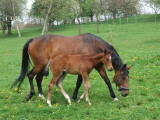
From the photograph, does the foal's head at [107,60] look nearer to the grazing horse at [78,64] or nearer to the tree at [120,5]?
the grazing horse at [78,64]

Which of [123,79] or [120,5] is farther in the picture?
[120,5]

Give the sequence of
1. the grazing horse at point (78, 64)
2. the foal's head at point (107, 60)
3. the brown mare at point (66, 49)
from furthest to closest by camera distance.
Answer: the brown mare at point (66, 49) < the grazing horse at point (78, 64) < the foal's head at point (107, 60)

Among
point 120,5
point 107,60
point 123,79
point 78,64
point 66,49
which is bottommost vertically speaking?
point 123,79

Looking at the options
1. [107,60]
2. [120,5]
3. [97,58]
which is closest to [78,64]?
[97,58]

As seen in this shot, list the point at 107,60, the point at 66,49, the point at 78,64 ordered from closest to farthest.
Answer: the point at 107,60, the point at 78,64, the point at 66,49

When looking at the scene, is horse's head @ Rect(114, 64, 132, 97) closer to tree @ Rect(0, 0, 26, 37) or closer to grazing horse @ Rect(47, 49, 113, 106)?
grazing horse @ Rect(47, 49, 113, 106)

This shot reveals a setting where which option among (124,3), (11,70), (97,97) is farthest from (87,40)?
(124,3)

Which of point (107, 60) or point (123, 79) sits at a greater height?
point (107, 60)

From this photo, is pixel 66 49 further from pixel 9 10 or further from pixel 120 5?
pixel 120 5

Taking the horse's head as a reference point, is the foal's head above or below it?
above

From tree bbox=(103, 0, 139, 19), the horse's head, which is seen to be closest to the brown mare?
the horse's head

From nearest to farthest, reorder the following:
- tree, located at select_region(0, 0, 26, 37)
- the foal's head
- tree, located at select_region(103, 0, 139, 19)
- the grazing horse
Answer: the foal's head → the grazing horse → tree, located at select_region(0, 0, 26, 37) → tree, located at select_region(103, 0, 139, 19)

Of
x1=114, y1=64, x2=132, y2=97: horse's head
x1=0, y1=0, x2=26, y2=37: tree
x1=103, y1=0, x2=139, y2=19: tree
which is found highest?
x1=103, y1=0, x2=139, y2=19: tree

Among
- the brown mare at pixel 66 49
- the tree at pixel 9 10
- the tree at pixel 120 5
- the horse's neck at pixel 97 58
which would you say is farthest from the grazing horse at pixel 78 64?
the tree at pixel 120 5
